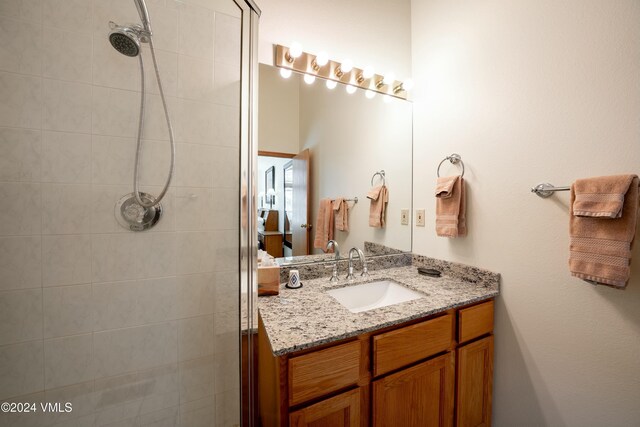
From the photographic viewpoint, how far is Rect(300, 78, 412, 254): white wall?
1.43 m

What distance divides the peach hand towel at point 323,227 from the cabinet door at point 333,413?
2.53ft

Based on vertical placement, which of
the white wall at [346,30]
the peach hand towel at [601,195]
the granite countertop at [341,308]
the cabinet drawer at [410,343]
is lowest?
→ the cabinet drawer at [410,343]

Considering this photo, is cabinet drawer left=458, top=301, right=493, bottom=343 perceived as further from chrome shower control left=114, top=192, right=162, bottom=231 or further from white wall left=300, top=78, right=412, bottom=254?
chrome shower control left=114, top=192, right=162, bottom=231

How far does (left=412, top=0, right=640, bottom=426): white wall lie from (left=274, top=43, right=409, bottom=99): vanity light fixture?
318 mm

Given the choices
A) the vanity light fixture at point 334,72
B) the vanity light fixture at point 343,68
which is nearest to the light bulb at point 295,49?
the vanity light fixture at point 334,72

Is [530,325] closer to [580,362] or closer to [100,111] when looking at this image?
[580,362]

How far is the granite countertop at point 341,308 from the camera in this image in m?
0.76

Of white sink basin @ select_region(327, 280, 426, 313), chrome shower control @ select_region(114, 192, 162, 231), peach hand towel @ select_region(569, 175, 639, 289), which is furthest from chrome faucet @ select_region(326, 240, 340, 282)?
peach hand towel @ select_region(569, 175, 639, 289)

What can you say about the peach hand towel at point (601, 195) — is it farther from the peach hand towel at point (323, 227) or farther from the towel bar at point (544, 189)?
the peach hand towel at point (323, 227)

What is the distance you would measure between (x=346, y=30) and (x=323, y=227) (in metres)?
1.23

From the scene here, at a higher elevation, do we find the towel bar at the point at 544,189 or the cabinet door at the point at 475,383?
the towel bar at the point at 544,189

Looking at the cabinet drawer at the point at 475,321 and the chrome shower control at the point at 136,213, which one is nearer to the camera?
the chrome shower control at the point at 136,213

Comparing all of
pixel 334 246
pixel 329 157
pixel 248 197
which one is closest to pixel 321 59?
pixel 329 157

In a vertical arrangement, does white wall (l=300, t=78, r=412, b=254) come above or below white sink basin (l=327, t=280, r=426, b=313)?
above
